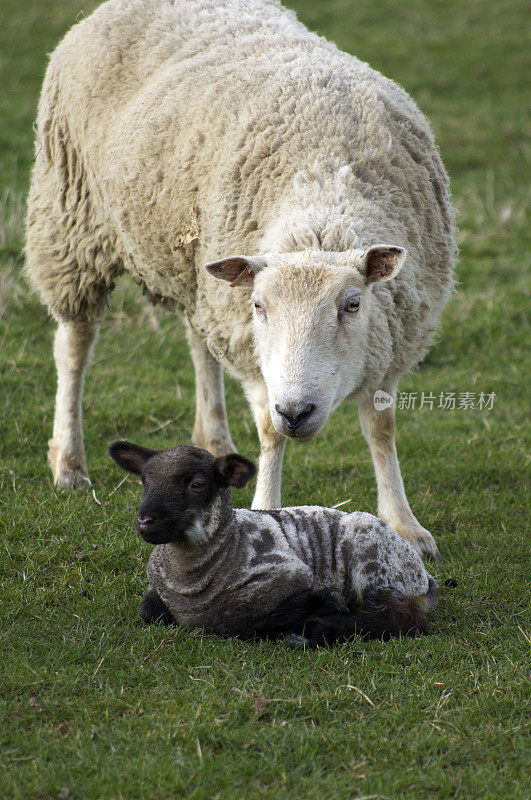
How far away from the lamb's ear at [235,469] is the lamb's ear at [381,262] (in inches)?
40.2

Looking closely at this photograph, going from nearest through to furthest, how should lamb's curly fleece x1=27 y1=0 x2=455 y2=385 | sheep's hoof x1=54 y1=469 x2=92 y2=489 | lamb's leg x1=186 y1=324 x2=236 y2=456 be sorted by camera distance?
1. lamb's curly fleece x1=27 y1=0 x2=455 y2=385
2. sheep's hoof x1=54 y1=469 x2=92 y2=489
3. lamb's leg x1=186 y1=324 x2=236 y2=456

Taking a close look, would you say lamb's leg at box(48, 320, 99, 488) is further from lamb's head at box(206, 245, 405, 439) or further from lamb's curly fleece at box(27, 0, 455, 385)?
lamb's head at box(206, 245, 405, 439)

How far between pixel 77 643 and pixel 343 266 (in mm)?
1830

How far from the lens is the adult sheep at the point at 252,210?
3.84 metres

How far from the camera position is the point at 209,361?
19.1 feet

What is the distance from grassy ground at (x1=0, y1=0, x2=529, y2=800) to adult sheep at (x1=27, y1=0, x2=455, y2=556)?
1.80 ft

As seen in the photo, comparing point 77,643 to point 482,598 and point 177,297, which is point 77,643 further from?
point 177,297

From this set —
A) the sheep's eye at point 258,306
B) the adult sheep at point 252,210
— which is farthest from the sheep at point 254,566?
the sheep's eye at point 258,306

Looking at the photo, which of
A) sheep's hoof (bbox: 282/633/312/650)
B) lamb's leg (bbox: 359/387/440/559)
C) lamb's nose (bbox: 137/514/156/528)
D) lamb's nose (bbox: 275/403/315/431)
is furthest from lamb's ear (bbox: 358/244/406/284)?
sheep's hoof (bbox: 282/633/312/650)

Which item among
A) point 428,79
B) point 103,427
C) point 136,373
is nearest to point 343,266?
point 103,427

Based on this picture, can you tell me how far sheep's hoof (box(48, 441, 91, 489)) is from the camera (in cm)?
520

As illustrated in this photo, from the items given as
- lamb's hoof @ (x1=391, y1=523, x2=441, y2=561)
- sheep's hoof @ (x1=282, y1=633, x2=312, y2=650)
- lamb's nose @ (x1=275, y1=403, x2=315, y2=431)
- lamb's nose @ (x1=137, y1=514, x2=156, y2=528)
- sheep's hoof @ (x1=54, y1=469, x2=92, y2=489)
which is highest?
lamb's nose @ (x1=275, y1=403, x2=315, y2=431)

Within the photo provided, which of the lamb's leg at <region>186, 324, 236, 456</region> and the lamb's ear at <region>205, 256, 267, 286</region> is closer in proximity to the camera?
the lamb's ear at <region>205, 256, 267, 286</region>

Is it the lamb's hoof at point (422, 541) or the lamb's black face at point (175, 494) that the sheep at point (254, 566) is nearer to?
the lamb's black face at point (175, 494)
